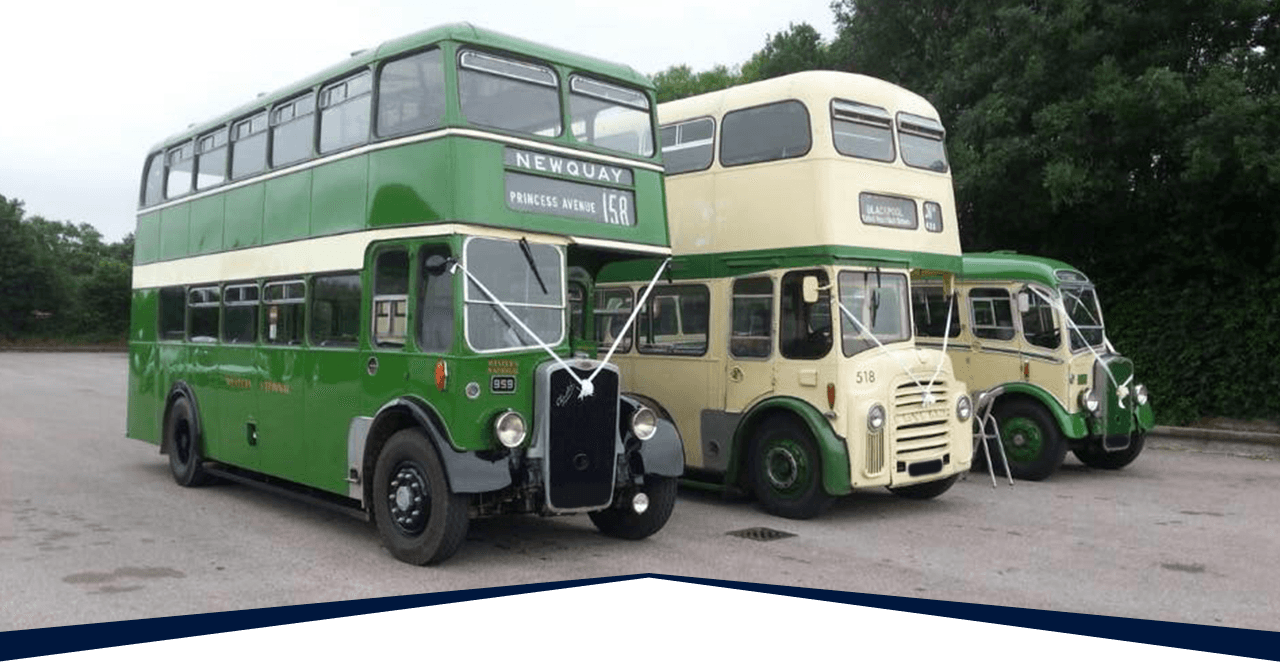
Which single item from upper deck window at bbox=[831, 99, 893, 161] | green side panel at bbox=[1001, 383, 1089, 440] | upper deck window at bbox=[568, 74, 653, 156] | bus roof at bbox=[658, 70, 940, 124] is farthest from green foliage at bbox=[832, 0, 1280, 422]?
upper deck window at bbox=[568, 74, 653, 156]

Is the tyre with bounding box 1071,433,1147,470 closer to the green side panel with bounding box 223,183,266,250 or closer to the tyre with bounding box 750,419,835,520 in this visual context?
the tyre with bounding box 750,419,835,520

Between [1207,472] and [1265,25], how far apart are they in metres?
6.96

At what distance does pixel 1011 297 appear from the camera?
45.2ft

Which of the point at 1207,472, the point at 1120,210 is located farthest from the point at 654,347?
the point at 1120,210

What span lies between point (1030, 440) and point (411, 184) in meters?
8.63

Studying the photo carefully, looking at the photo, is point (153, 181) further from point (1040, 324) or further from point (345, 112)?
point (1040, 324)

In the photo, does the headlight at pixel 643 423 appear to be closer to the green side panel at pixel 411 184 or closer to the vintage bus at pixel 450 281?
the vintage bus at pixel 450 281

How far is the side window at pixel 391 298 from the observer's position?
321 inches

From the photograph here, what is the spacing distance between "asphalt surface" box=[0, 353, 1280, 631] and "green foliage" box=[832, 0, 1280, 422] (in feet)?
15.6

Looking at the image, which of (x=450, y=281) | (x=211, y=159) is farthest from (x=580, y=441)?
(x=211, y=159)

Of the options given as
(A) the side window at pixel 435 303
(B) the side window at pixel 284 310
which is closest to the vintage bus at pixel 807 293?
(A) the side window at pixel 435 303

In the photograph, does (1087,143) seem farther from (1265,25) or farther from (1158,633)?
(1158,633)

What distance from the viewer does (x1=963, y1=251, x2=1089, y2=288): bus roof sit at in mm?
13609

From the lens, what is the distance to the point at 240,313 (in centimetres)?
1075
